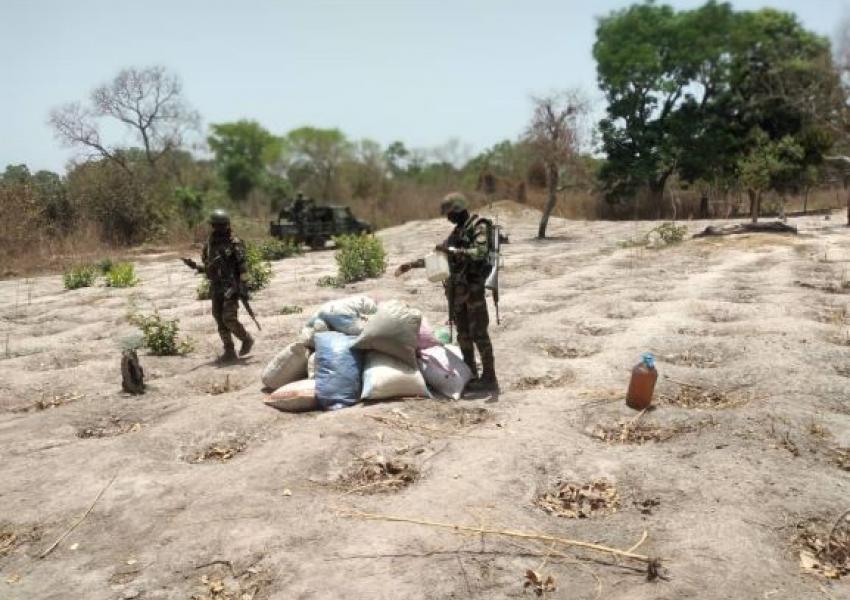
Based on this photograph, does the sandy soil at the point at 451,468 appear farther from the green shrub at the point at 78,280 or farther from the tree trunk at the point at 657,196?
the tree trunk at the point at 657,196

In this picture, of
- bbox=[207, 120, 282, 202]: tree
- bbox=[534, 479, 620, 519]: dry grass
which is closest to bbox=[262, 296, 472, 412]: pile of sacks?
bbox=[534, 479, 620, 519]: dry grass

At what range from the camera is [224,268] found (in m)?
6.20

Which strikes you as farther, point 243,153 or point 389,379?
point 243,153

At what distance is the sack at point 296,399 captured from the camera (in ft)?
16.1

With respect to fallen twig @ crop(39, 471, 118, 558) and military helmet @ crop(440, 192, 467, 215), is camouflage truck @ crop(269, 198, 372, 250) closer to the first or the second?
military helmet @ crop(440, 192, 467, 215)

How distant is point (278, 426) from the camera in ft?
15.3

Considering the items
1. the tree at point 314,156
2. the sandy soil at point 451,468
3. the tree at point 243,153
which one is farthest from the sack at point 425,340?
the tree at point 243,153

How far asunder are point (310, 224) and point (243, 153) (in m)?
26.6

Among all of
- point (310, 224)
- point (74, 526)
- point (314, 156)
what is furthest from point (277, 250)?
point (314, 156)

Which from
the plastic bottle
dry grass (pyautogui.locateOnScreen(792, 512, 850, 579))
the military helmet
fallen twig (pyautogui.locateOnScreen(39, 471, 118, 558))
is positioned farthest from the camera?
the military helmet

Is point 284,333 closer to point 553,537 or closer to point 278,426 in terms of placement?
point 278,426

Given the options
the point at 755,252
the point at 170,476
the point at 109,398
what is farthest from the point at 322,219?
the point at 170,476

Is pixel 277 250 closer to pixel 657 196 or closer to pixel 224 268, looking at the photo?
pixel 224 268

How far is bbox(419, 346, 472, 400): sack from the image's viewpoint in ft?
16.7
